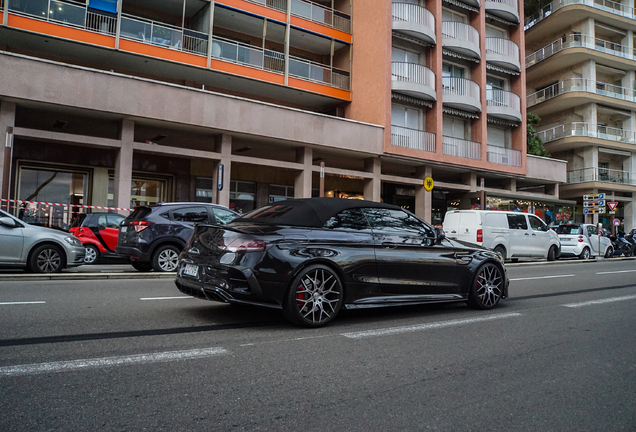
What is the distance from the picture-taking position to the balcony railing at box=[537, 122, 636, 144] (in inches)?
1409

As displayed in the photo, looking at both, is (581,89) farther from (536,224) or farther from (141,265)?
(141,265)

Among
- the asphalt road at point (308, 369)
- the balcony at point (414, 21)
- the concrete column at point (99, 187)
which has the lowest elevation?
the asphalt road at point (308, 369)

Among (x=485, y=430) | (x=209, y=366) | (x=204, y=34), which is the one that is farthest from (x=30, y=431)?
(x=204, y=34)

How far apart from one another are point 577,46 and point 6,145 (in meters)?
35.7

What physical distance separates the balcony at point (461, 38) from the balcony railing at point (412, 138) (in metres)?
5.12

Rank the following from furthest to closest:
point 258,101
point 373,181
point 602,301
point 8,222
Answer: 1. point 373,181
2. point 258,101
3. point 8,222
4. point 602,301

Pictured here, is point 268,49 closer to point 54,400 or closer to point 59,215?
point 59,215

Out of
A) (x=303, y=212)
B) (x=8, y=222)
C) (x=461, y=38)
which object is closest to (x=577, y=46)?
(x=461, y=38)

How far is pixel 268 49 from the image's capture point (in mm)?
23531

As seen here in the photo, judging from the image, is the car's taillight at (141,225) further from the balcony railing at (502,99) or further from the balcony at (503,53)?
the balcony at (503,53)

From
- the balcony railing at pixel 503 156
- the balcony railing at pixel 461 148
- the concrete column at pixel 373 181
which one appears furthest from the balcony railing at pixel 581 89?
the concrete column at pixel 373 181

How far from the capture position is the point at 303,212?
5.95 meters

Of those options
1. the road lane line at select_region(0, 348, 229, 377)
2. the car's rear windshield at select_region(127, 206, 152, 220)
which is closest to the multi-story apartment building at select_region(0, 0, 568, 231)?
the car's rear windshield at select_region(127, 206, 152, 220)

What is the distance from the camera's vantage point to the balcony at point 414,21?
23.9 meters
